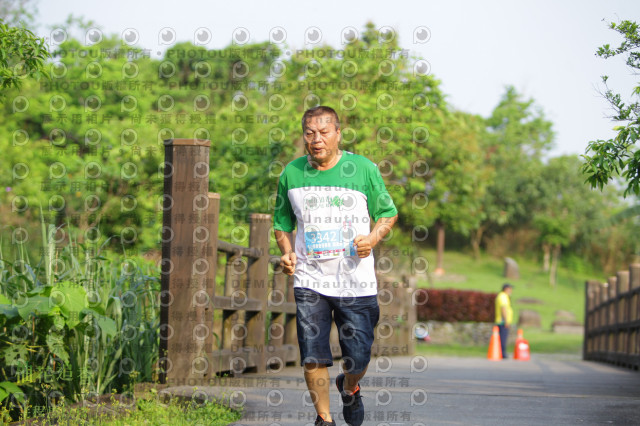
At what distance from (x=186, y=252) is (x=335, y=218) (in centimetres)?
175

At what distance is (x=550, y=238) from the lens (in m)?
49.4

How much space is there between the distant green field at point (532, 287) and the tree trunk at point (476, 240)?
17.6 inches

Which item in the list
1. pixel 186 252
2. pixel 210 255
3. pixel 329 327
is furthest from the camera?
pixel 210 255

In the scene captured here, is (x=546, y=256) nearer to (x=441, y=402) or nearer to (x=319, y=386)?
(x=441, y=402)

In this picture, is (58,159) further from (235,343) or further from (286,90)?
(235,343)

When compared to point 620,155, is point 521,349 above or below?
below

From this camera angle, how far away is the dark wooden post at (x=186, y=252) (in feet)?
18.5

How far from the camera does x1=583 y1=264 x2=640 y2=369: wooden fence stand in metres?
11.8

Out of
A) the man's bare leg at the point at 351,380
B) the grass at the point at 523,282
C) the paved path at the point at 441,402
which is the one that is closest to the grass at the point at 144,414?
the paved path at the point at 441,402

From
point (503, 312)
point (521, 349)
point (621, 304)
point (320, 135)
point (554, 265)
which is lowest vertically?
point (554, 265)

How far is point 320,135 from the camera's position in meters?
4.29

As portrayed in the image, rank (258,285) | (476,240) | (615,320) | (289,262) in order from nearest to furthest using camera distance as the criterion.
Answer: (289,262) → (258,285) → (615,320) → (476,240)

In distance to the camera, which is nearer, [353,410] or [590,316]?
[353,410]

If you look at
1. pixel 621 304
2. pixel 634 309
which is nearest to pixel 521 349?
pixel 621 304
